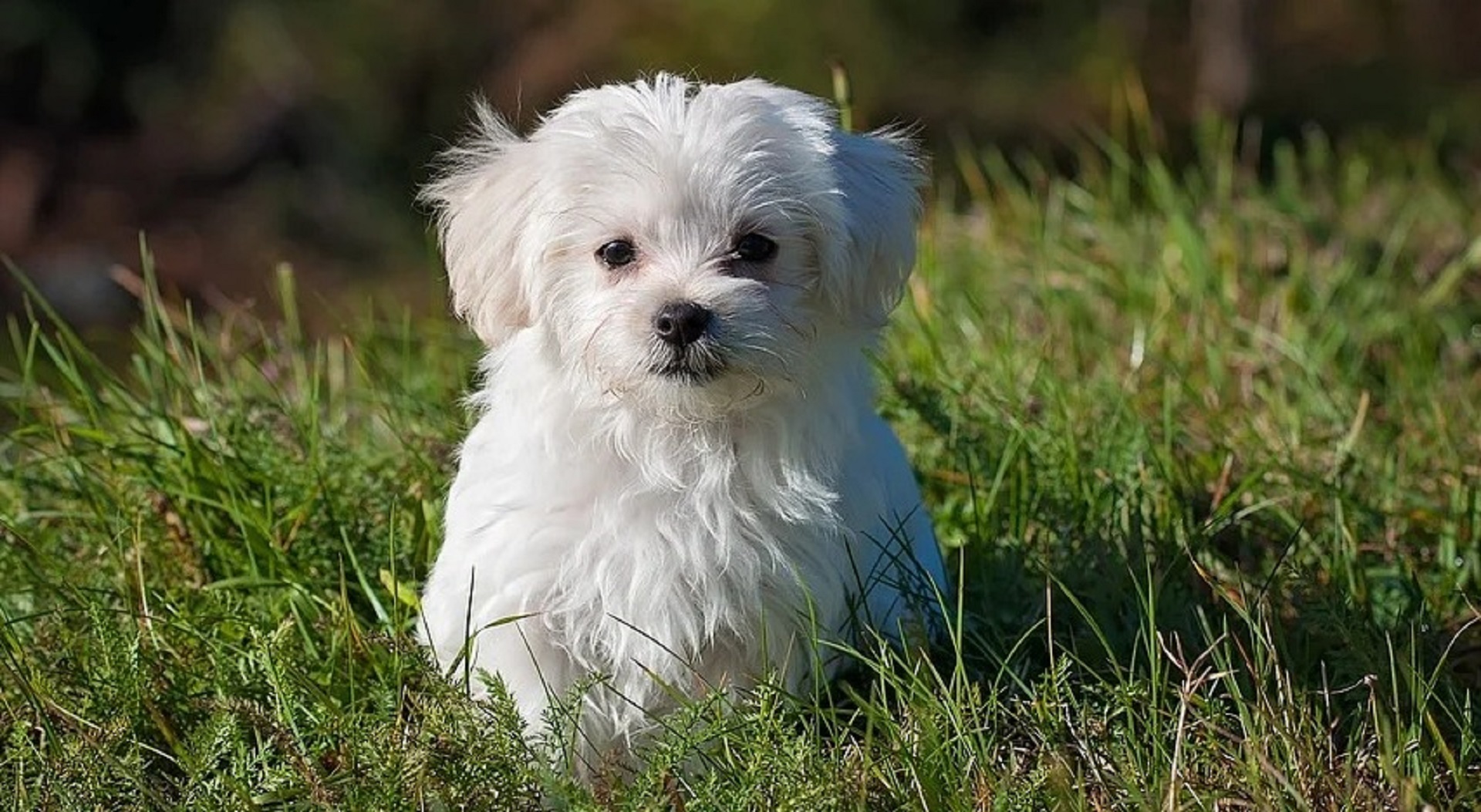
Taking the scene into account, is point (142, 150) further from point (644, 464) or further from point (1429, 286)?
point (644, 464)

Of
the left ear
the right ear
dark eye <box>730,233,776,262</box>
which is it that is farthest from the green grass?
dark eye <box>730,233,776,262</box>

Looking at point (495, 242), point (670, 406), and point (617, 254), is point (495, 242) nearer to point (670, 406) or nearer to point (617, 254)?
point (617, 254)

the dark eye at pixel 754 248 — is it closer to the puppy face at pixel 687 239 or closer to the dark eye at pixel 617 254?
the puppy face at pixel 687 239

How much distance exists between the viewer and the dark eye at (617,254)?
3.57 m

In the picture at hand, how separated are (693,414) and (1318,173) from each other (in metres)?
4.62

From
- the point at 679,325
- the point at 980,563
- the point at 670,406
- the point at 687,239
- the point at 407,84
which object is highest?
the point at 687,239

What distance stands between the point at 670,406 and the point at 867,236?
1.70 ft

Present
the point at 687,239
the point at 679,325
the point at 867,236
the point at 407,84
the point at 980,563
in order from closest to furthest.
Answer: the point at 679,325
the point at 687,239
the point at 867,236
the point at 980,563
the point at 407,84

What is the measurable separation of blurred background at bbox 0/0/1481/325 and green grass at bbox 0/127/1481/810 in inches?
264

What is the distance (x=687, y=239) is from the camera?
352cm

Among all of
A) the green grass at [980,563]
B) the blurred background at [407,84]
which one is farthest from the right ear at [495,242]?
the blurred background at [407,84]

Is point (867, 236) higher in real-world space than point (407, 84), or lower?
higher

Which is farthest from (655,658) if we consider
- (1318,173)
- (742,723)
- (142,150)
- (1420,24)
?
(1420,24)

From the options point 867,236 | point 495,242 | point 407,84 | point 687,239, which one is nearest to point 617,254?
point 687,239
